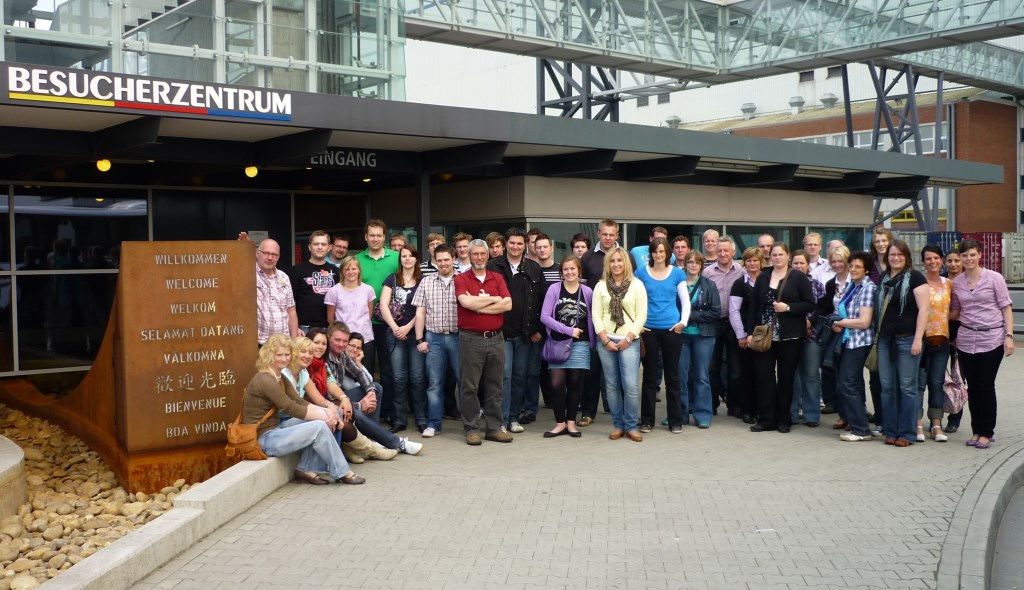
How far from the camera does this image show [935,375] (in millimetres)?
8695

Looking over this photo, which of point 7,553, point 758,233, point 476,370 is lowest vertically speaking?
point 7,553

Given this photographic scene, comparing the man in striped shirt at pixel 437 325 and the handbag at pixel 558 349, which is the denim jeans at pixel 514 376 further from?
the man in striped shirt at pixel 437 325

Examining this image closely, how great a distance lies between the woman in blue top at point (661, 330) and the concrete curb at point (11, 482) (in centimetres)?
518

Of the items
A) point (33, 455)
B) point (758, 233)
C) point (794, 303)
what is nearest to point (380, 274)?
point (33, 455)

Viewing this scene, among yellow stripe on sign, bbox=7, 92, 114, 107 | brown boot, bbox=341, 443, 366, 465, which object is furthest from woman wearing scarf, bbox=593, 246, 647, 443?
yellow stripe on sign, bbox=7, 92, 114, 107

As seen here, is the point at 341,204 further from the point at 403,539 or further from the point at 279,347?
the point at 403,539

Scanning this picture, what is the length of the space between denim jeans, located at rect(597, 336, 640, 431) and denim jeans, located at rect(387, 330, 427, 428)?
1.66 metres

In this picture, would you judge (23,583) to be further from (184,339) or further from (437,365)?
(437,365)

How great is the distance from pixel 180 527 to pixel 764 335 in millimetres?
5425

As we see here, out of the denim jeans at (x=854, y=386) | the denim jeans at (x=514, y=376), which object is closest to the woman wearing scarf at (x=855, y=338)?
the denim jeans at (x=854, y=386)

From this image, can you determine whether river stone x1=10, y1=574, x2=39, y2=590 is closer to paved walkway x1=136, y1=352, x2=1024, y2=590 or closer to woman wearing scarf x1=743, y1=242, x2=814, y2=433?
paved walkway x1=136, y1=352, x2=1024, y2=590

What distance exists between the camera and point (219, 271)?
25.2 ft

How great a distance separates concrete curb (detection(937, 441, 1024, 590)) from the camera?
17.1 feet

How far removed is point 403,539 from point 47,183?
9336 mm
